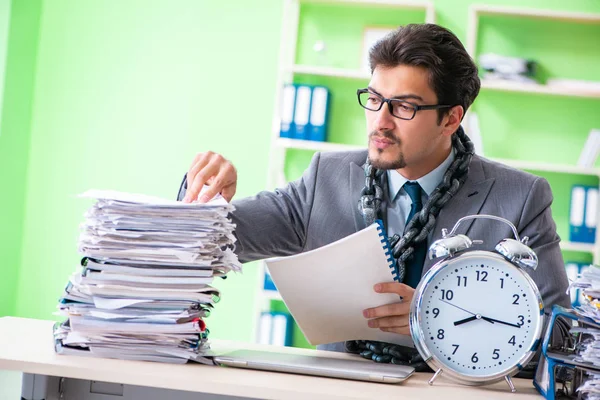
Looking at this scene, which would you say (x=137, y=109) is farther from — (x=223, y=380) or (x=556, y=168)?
(x=223, y=380)

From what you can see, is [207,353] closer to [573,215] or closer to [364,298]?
[364,298]

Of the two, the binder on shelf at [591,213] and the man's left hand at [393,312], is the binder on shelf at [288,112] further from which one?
the man's left hand at [393,312]

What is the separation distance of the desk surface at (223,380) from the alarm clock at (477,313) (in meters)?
0.05

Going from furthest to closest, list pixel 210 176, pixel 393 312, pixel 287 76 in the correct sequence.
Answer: pixel 287 76 < pixel 210 176 < pixel 393 312

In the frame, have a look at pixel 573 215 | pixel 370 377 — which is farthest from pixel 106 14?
pixel 370 377

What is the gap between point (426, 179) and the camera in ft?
6.92

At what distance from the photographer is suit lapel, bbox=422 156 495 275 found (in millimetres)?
1969

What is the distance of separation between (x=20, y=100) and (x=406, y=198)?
10.6 feet

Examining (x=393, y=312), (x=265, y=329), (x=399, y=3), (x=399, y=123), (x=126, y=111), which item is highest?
(x=399, y=3)

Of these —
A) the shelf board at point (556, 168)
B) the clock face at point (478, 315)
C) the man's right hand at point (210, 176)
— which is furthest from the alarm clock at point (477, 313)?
the shelf board at point (556, 168)

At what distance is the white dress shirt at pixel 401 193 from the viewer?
2.06 m

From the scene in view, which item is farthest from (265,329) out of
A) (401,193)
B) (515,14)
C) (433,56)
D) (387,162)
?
(433,56)

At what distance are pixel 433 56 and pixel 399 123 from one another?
0.66 ft

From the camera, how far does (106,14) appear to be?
4.69 metres
